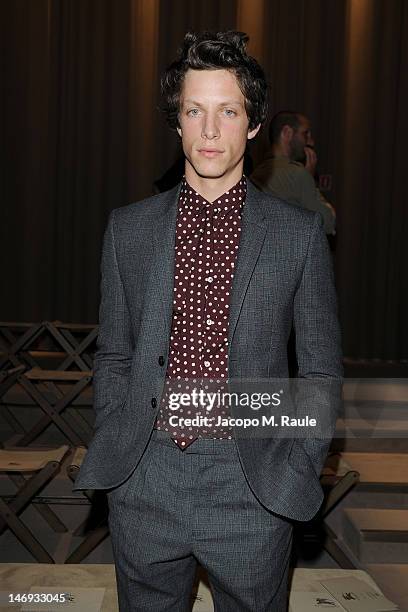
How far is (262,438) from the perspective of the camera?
170 cm

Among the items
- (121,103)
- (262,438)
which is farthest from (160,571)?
(121,103)

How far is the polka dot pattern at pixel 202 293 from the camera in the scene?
5.50 feet

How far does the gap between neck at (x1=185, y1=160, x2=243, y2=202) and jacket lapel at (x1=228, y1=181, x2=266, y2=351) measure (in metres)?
0.04

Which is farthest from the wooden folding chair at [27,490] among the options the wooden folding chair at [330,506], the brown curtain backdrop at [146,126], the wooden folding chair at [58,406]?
the brown curtain backdrop at [146,126]

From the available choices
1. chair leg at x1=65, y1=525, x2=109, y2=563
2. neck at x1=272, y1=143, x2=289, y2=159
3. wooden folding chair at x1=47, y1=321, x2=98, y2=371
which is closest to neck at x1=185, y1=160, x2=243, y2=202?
chair leg at x1=65, y1=525, x2=109, y2=563

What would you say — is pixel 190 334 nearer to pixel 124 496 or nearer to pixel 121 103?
pixel 124 496

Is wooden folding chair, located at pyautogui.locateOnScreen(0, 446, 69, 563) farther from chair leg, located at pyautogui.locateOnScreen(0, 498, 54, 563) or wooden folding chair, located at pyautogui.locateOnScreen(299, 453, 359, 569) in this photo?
wooden folding chair, located at pyautogui.locateOnScreen(299, 453, 359, 569)

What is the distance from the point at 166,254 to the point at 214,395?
261mm

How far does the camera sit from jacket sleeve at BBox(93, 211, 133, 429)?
1.76 m

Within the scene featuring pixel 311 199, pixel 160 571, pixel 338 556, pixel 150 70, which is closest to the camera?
pixel 160 571

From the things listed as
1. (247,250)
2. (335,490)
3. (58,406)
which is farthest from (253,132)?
(58,406)

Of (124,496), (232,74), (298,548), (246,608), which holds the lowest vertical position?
(298,548)

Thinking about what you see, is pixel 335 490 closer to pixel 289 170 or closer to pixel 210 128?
pixel 289 170

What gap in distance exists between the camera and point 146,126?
22.6ft
